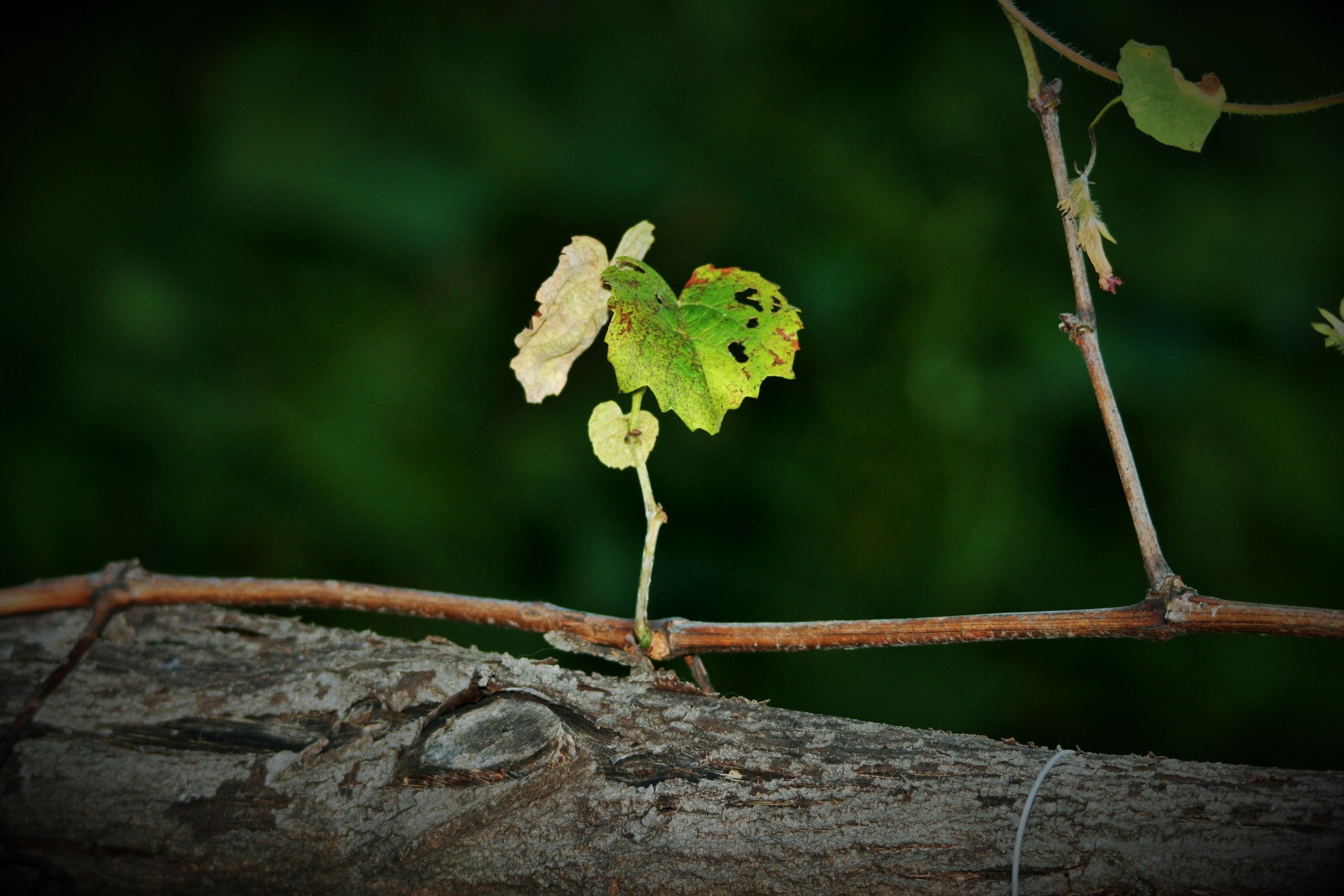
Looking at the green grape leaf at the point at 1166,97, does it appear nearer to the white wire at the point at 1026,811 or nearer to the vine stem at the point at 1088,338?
the vine stem at the point at 1088,338

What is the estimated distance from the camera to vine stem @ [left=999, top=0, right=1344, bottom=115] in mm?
353

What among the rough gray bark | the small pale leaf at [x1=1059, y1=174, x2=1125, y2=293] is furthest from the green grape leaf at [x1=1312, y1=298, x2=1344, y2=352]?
the rough gray bark

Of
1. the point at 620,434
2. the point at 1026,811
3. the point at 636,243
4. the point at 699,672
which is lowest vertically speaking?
the point at 1026,811

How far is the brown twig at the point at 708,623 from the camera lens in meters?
0.34

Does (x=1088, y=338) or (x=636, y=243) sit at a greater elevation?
(x=636, y=243)

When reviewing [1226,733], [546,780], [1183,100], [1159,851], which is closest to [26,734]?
[546,780]

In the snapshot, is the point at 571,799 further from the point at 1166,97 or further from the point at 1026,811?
the point at 1166,97

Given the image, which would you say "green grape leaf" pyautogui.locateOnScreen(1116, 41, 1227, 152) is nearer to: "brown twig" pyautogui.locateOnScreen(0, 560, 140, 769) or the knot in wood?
the knot in wood

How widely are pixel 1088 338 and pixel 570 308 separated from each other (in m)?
0.28

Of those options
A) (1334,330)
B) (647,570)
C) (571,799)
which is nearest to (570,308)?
(647,570)

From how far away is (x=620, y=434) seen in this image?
0.45 metres

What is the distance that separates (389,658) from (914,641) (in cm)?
29

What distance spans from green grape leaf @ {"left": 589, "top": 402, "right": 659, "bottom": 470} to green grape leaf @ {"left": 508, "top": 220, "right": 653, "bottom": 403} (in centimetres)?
4

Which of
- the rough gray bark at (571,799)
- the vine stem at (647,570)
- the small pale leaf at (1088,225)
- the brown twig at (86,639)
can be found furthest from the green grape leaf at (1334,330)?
the brown twig at (86,639)
